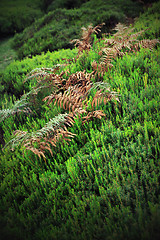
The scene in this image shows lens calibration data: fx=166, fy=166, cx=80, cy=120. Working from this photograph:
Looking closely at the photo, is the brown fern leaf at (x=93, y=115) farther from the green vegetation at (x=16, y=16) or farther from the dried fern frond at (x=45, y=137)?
the green vegetation at (x=16, y=16)

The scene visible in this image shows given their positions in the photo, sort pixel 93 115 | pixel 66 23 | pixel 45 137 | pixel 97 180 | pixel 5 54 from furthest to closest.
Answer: pixel 5 54, pixel 66 23, pixel 93 115, pixel 45 137, pixel 97 180

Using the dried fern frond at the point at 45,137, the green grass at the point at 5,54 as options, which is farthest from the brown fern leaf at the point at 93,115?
the green grass at the point at 5,54

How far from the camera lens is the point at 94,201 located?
1.64 m

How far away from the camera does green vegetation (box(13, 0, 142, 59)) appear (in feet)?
24.7

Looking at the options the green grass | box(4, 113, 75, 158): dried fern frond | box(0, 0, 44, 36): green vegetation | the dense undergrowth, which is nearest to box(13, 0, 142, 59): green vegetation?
the green grass

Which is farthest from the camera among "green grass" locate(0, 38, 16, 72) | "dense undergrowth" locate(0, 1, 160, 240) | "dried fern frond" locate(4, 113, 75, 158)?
"green grass" locate(0, 38, 16, 72)

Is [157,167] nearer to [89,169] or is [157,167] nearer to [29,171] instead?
[89,169]

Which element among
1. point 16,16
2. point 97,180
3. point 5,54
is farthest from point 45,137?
point 16,16

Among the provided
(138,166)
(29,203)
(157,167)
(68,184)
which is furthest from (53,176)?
(157,167)

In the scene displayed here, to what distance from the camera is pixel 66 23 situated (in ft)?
27.7

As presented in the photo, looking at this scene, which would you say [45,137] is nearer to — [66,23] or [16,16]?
[66,23]

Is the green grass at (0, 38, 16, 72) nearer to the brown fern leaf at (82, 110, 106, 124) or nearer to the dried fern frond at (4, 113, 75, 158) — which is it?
the dried fern frond at (4, 113, 75, 158)

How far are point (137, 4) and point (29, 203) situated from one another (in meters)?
11.3

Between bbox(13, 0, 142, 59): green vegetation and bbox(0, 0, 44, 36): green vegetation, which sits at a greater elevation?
bbox(0, 0, 44, 36): green vegetation
